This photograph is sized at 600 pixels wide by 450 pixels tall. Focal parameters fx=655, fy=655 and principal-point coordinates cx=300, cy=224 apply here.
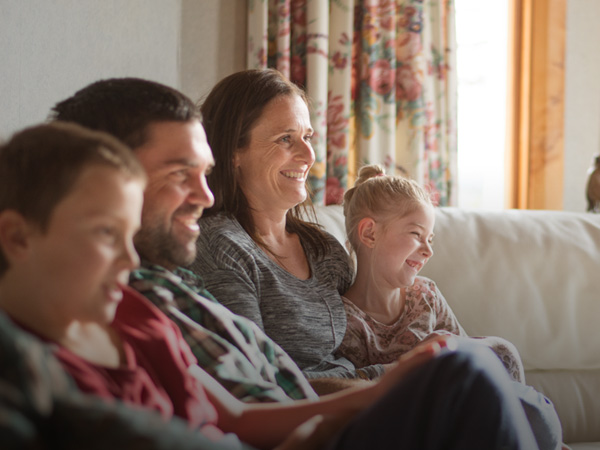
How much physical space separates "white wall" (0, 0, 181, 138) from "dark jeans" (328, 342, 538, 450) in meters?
1.16

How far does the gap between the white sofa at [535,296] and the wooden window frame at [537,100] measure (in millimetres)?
1349

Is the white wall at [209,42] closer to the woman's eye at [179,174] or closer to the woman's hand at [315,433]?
the woman's eye at [179,174]

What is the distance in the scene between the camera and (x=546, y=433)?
4.14 feet

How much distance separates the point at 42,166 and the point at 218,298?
668 millimetres

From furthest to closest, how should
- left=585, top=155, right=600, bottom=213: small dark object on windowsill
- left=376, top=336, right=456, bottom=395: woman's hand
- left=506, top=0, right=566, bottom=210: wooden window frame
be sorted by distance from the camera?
1. left=506, top=0, right=566, bottom=210: wooden window frame
2. left=585, top=155, right=600, bottom=213: small dark object on windowsill
3. left=376, top=336, right=456, bottom=395: woman's hand

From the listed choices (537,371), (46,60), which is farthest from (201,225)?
(537,371)

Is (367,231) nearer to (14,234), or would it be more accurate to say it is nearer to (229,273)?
(229,273)

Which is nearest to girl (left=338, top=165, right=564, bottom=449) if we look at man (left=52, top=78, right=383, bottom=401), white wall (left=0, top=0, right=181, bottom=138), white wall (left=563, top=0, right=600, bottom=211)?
man (left=52, top=78, right=383, bottom=401)

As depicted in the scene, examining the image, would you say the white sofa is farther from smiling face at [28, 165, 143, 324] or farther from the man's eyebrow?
smiling face at [28, 165, 143, 324]

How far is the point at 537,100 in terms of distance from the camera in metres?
3.22

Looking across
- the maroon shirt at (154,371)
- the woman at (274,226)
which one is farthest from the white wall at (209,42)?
the maroon shirt at (154,371)

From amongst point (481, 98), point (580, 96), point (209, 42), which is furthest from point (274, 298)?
point (580, 96)

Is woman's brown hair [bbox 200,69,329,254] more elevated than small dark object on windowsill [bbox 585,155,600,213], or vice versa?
woman's brown hair [bbox 200,69,329,254]

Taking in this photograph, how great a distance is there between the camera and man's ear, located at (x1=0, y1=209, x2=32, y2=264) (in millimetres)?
637
